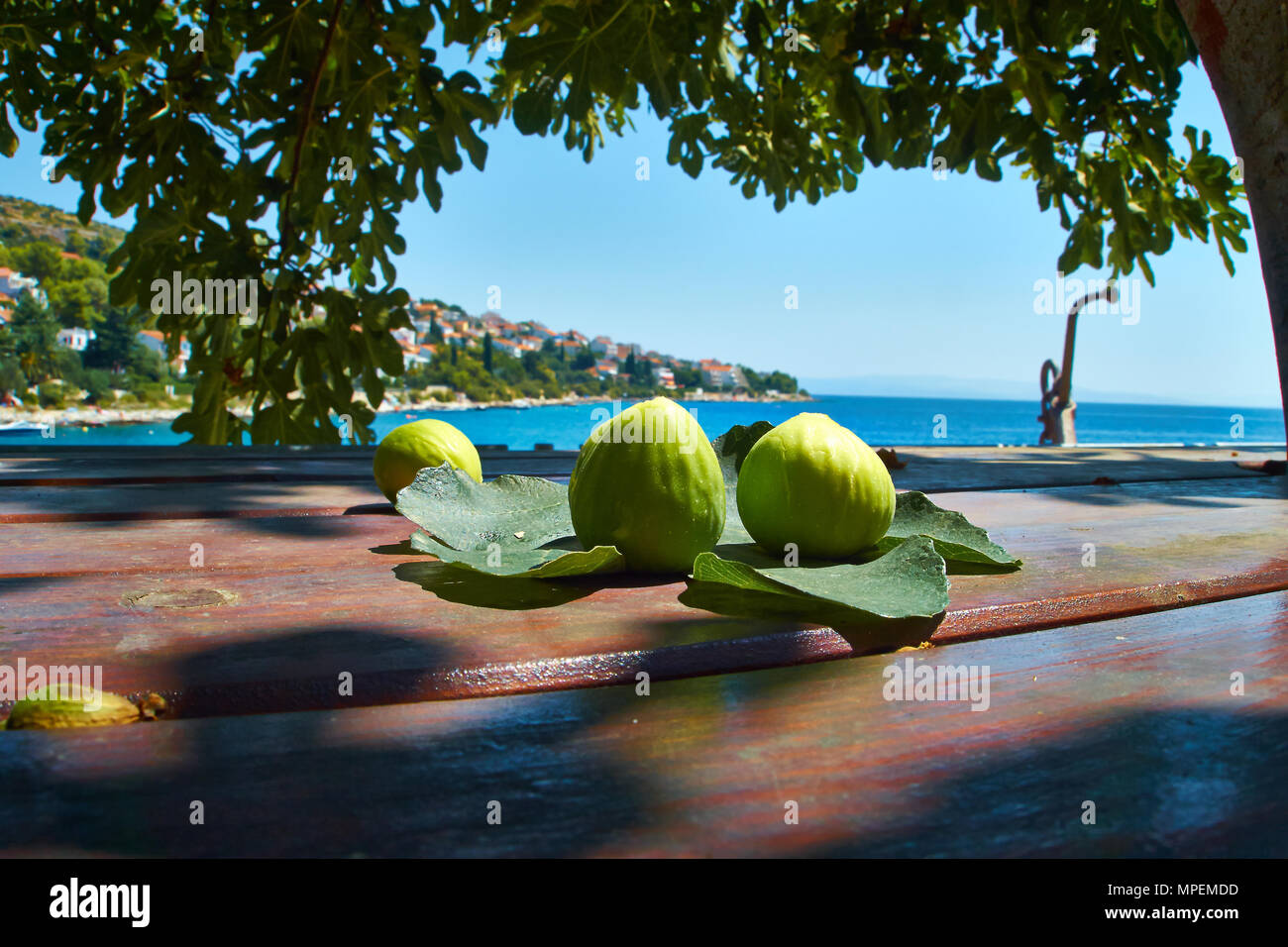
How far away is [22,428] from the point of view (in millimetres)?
47219

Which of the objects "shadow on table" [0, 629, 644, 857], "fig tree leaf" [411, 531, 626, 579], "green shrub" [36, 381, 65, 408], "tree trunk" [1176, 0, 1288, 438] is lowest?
"shadow on table" [0, 629, 644, 857]

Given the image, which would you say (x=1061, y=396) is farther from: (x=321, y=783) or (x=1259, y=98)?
(x=321, y=783)

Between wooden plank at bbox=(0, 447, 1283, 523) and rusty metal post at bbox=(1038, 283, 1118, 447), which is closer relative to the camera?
wooden plank at bbox=(0, 447, 1283, 523)

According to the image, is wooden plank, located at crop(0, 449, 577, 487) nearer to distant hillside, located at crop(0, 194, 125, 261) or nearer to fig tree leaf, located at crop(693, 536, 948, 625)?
fig tree leaf, located at crop(693, 536, 948, 625)

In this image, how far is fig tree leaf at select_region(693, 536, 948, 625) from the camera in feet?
2.43

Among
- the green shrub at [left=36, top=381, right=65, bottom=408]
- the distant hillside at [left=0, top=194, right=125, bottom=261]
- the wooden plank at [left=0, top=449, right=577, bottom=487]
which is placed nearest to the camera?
the wooden plank at [left=0, top=449, right=577, bottom=487]

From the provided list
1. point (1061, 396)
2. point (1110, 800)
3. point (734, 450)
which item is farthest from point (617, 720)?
point (1061, 396)

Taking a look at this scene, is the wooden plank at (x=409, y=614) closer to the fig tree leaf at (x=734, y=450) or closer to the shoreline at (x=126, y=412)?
the fig tree leaf at (x=734, y=450)

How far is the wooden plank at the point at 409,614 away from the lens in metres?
0.64

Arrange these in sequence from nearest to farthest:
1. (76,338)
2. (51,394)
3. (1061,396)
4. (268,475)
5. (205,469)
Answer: (268,475)
(205,469)
(1061,396)
(51,394)
(76,338)

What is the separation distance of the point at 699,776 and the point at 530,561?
0.47m

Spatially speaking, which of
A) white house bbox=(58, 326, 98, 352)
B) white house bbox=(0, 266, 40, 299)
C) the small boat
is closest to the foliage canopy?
the small boat

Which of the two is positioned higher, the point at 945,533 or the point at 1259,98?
the point at 1259,98
